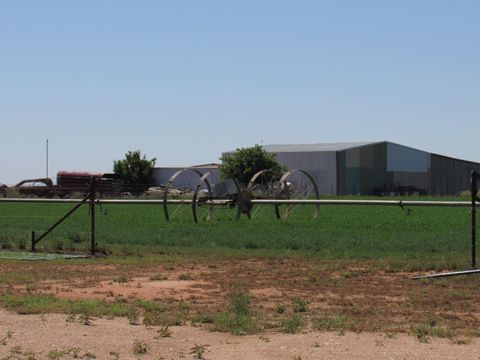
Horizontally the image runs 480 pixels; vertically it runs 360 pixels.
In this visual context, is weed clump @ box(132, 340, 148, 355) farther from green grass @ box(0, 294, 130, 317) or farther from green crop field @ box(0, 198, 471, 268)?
green crop field @ box(0, 198, 471, 268)

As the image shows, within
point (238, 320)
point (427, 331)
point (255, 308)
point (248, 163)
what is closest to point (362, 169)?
point (248, 163)

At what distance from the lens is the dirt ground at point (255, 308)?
27.3ft

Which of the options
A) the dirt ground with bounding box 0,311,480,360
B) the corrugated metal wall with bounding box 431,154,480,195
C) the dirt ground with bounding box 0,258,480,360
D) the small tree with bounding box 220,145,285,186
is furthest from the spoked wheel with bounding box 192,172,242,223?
the corrugated metal wall with bounding box 431,154,480,195

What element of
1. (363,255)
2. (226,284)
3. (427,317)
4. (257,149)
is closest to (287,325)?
(427,317)

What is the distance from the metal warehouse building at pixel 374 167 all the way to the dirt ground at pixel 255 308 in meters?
→ 57.1

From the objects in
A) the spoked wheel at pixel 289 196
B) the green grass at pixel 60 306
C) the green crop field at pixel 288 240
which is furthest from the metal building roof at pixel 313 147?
the green grass at pixel 60 306

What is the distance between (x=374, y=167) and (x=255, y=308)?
72.6m

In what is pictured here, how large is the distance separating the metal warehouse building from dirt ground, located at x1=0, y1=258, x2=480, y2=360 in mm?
57142

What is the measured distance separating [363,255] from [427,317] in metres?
8.58

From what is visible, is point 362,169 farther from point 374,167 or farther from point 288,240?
point 288,240

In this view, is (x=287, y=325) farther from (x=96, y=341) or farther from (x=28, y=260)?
(x=28, y=260)

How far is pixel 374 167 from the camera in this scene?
8231 centimetres

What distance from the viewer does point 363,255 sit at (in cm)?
1886

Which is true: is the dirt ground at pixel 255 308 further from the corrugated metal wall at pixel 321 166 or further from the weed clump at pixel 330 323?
the corrugated metal wall at pixel 321 166
